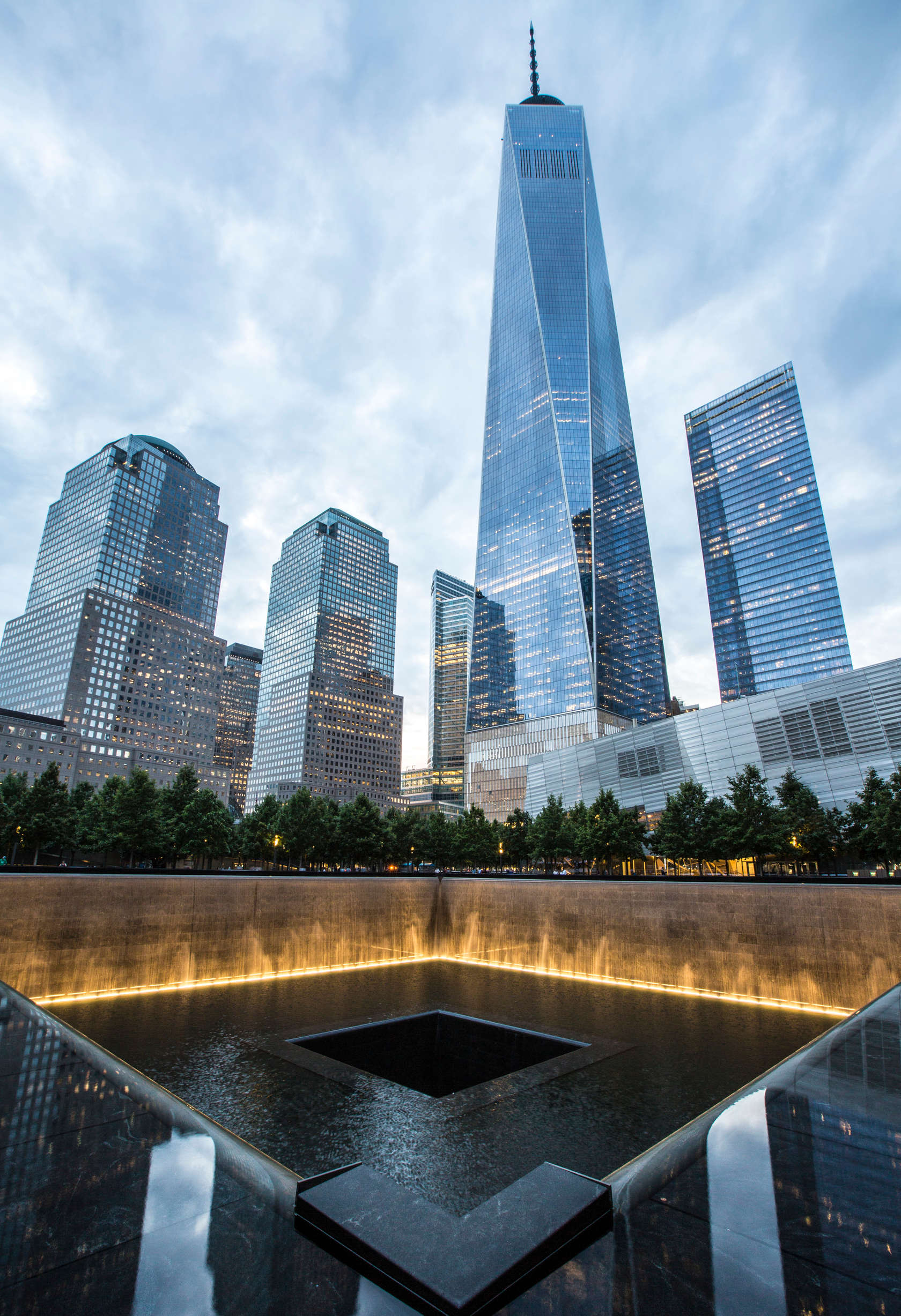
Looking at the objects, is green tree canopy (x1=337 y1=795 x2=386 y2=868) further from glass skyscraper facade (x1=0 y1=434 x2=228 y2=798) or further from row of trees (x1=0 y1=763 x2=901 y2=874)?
glass skyscraper facade (x1=0 y1=434 x2=228 y2=798)

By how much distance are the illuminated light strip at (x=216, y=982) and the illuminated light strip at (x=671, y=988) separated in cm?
456

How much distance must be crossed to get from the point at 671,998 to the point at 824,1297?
88.7ft

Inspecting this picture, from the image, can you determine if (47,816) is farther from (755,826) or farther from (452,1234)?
(452,1234)

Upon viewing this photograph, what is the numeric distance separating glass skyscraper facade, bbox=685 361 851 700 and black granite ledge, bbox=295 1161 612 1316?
6258 inches

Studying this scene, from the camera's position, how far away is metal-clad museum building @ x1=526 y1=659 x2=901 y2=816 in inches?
2446

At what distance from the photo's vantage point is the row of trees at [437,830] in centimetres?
5859

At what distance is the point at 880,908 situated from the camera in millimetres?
25203

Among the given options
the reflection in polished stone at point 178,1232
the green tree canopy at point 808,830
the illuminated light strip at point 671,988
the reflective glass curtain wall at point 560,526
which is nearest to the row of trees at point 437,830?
the green tree canopy at point 808,830

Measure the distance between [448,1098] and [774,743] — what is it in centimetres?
6345

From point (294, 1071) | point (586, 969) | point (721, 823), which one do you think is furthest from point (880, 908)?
point (721, 823)

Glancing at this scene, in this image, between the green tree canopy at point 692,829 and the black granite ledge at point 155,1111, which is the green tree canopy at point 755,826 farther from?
the black granite ledge at point 155,1111

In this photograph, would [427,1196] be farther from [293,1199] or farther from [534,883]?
[534,883]

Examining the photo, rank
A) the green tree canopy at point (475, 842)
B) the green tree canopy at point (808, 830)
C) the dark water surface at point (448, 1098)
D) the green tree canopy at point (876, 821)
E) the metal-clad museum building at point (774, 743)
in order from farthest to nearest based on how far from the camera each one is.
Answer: the green tree canopy at point (475, 842) < the metal-clad museum building at point (774, 743) < the green tree canopy at point (808, 830) < the green tree canopy at point (876, 821) < the dark water surface at point (448, 1098)

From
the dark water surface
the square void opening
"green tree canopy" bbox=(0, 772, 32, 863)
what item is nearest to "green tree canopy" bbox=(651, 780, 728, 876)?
the dark water surface
